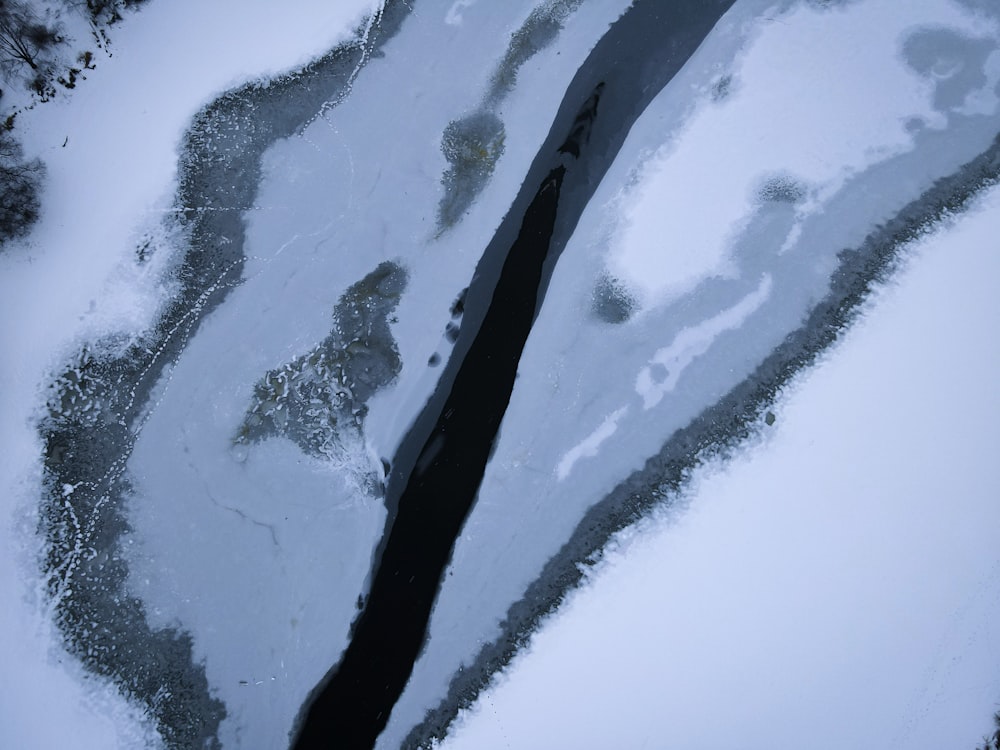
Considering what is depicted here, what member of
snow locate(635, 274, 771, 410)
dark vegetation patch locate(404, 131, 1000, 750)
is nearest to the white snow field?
snow locate(635, 274, 771, 410)

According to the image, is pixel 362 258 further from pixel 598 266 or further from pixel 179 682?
pixel 179 682

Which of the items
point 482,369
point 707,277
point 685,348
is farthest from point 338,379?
point 707,277

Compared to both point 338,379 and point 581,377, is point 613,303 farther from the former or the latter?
point 338,379

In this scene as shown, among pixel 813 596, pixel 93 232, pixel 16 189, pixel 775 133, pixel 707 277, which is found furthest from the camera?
pixel 775 133

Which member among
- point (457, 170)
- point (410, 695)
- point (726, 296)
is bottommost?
point (410, 695)

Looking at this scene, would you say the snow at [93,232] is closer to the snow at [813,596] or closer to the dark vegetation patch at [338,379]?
the dark vegetation patch at [338,379]

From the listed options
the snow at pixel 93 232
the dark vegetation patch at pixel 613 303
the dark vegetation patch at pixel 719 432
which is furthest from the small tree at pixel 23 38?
the dark vegetation patch at pixel 719 432

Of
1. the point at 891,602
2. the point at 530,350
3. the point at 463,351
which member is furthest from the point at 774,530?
the point at 463,351
